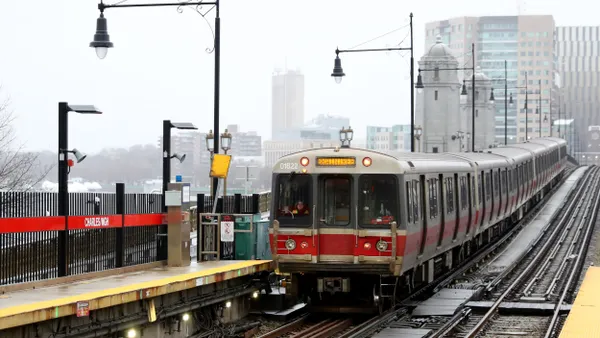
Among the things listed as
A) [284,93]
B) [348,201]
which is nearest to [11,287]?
[348,201]

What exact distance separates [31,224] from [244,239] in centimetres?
710

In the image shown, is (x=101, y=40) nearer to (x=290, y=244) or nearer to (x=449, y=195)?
(x=290, y=244)

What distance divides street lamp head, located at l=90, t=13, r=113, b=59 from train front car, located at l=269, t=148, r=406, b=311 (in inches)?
149

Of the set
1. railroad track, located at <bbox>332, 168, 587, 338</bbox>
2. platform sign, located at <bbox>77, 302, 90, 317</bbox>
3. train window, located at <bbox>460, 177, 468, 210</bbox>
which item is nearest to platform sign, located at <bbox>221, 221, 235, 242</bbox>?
railroad track, located at <bbox>332, 168, 587, 338</bbox>

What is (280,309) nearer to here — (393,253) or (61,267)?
(393,253)

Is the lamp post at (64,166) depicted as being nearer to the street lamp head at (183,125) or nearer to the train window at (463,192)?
the street lamp head at (183,125)

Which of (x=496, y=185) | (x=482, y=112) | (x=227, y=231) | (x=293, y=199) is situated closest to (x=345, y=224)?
(x=293, y=199)

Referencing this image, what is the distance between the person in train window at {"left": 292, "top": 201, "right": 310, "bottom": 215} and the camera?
1934 cm

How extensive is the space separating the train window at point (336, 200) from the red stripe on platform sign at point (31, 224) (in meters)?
5.19

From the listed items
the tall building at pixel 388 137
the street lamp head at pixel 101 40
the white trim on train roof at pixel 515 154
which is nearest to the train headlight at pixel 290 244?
the street lamp head at pixel 101 40

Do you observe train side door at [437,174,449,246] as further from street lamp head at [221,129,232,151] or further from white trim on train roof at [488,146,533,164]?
white trim on train roof at [488,146,533,164]

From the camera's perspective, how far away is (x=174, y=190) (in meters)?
19.8

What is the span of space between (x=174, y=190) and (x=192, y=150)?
54.1 m

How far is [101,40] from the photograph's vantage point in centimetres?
1916
